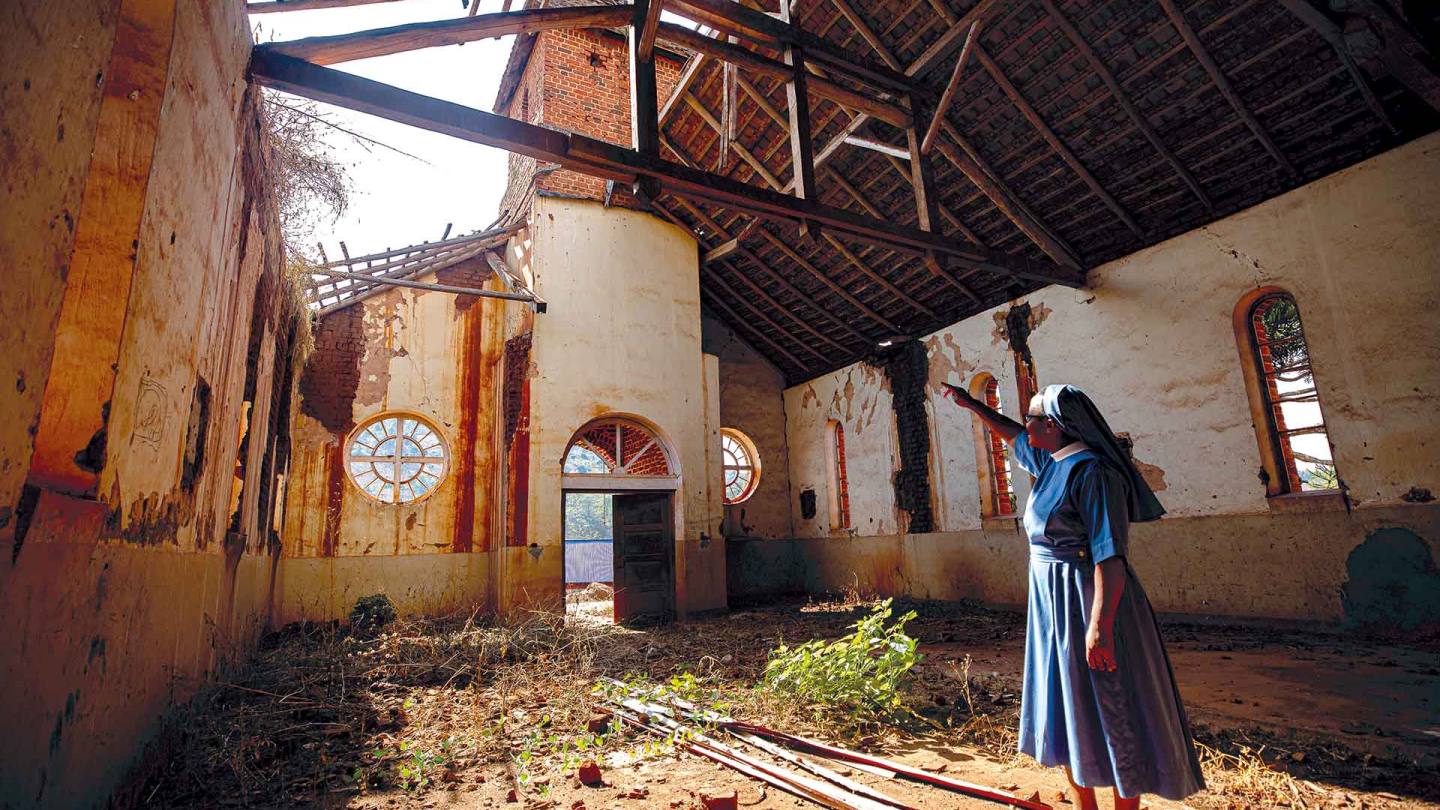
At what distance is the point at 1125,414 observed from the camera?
863 centimetres

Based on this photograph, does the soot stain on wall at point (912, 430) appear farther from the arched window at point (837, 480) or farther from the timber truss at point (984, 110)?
the arched window at point (837, 480)

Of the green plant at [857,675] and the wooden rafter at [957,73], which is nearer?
the green plant at [857,675]

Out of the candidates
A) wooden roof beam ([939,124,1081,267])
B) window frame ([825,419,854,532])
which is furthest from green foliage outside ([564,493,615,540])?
wooden roof beam ([939,124,1081,267])

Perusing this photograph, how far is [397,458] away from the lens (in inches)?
389

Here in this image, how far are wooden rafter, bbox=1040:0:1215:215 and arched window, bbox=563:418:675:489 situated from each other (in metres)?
7.54

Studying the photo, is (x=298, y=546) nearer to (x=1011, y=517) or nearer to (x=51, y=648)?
(x=51, y=648)

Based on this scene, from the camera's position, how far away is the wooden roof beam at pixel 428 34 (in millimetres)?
4852

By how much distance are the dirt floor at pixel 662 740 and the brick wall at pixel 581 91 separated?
7380 mm

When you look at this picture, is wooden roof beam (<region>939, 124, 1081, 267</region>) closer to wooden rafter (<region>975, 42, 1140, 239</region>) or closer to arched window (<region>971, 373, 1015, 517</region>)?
wooden rafter (<region>975, 42, 1140, 239</region>)

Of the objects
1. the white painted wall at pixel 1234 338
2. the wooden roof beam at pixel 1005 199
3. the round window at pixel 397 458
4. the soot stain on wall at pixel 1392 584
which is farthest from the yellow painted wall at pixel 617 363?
the soot stain on wall at pixel 1392 584

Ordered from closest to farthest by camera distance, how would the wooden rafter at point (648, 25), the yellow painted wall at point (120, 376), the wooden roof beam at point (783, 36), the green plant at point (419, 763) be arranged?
the yellow painted wall at point (120, 376)
the green plant at point (419, 763)
the wooden rafter at point (648, 25)
the wooden roof beam at point (783, 36)

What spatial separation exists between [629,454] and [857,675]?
7975mm

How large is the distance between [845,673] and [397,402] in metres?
8.07

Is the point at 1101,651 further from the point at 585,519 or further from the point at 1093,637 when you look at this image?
the point at 585,519
